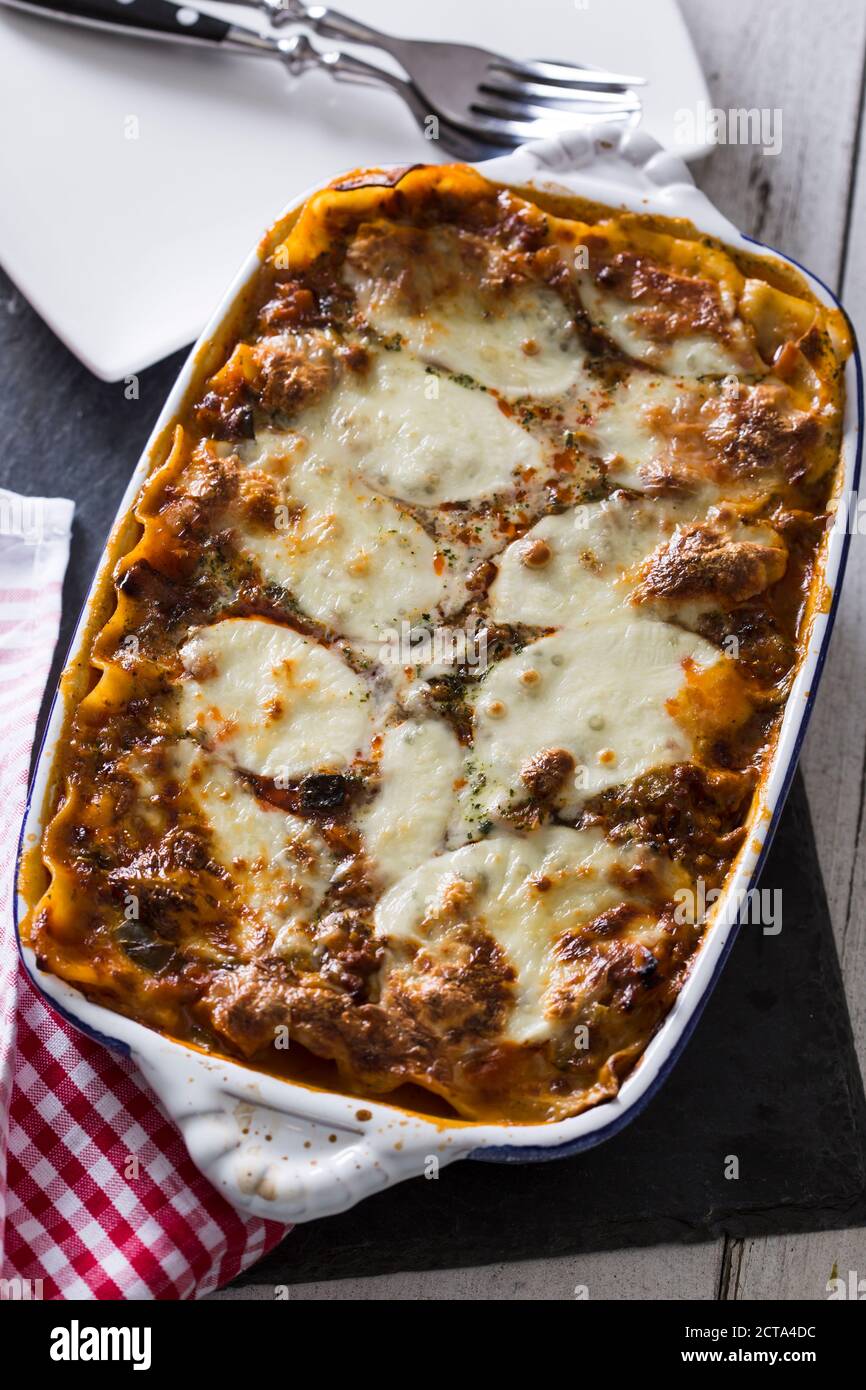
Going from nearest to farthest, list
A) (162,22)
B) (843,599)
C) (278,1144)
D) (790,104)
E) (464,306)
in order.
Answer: (278,1144) < (464,306) < (843,599) < (162,22) < (790,104)

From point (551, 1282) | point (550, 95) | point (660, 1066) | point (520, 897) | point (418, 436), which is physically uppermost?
point (550, 95)

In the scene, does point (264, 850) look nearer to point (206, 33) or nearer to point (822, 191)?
point (206, 33)

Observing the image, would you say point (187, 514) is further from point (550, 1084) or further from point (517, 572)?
point (550, 1084)

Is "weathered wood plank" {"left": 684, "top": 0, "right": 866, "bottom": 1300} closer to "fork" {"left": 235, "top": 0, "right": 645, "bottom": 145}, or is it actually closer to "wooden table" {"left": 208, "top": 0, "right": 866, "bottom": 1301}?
"wooden table" {"left": 208, "top": 0, "right": 866, "bottom": 1301}

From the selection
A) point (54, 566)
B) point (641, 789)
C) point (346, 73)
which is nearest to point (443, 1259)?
point (641, 789)

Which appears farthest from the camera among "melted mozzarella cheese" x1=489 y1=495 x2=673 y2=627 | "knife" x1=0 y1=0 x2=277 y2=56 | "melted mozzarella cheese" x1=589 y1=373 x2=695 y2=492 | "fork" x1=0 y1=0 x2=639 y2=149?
"knife" x1=0 y1=0 x2=277 y2=56

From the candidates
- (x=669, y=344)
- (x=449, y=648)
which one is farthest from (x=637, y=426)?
(x=449, y=648)

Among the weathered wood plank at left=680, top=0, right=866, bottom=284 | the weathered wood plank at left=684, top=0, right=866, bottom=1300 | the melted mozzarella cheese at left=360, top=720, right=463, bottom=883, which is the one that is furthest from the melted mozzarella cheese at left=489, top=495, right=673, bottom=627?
the weathered wood plank at left=680, top=0, right=866, bottom=284
